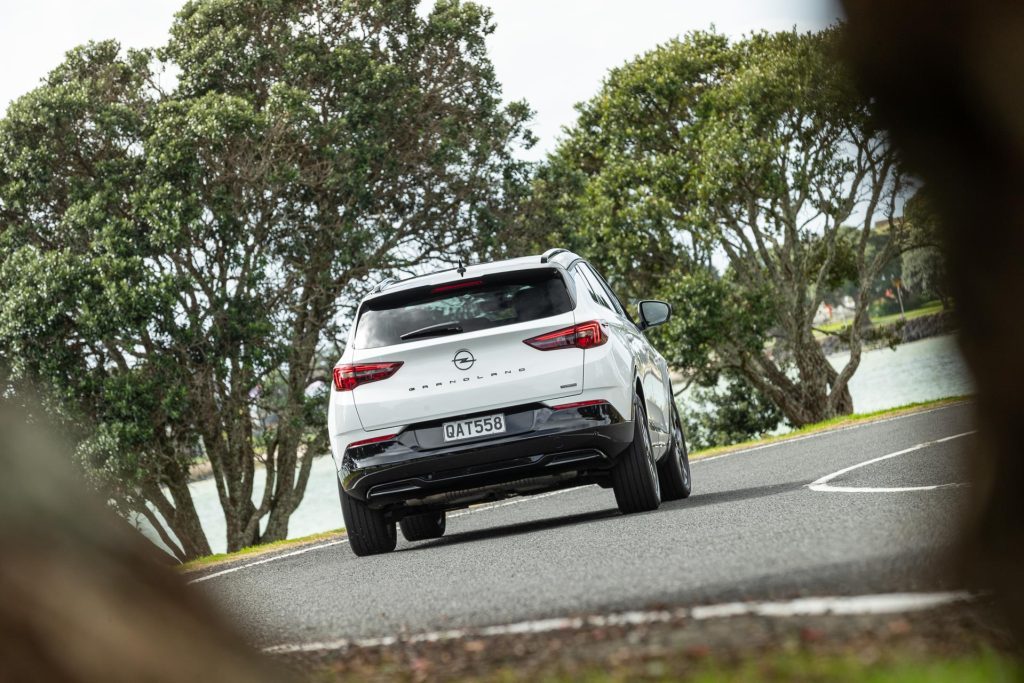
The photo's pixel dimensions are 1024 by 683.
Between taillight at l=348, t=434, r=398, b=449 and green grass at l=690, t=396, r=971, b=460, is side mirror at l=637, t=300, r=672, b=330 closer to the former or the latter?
Answer: taillight at l=348, t=434, r=398, b=449

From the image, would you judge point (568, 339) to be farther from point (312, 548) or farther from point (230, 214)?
point (230, 214)

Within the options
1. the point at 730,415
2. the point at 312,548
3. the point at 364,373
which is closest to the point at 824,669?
the point at 364,373

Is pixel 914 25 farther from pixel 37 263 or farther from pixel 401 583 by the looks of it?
pixel 37 263

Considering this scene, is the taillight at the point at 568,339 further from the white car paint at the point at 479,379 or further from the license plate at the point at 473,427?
the license plate at the point at 473,427

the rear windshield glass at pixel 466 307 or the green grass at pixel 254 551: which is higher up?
the rear windshield glass at pixel 466 307

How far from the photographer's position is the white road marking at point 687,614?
12.3 feet

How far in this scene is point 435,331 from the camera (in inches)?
347

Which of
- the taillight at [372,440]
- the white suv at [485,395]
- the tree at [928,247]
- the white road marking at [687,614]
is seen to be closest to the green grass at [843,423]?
the white suv at [485,395]

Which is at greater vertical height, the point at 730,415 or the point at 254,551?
the point at 254,551

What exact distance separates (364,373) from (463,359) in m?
0.69

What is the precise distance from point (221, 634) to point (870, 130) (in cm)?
158

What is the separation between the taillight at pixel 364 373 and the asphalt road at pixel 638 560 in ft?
4.04

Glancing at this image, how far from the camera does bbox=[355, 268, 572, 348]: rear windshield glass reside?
880cm

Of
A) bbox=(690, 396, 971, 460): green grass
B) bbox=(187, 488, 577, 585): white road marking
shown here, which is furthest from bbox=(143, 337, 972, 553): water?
bbox=(187, 488, 577, 585): white road marking
